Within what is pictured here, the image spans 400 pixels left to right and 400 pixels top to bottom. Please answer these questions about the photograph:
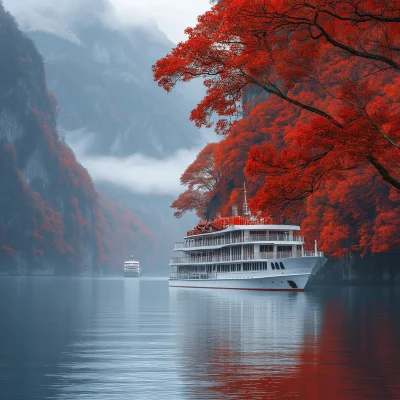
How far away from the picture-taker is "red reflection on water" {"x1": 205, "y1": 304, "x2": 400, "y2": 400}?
1551 cm

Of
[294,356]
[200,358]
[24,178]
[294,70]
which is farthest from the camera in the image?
[24,178]

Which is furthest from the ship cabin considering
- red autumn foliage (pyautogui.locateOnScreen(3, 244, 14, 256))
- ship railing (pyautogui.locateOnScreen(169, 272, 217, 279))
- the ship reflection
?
red autumn foliage (pyautogui.locateOnScreen(3, 244, 14, 256))

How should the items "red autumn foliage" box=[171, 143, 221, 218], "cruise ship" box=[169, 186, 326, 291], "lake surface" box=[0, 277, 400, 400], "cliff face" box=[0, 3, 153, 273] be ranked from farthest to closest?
"cliff face" box=[0, 3, 153, 273] < "red autumn foliage" box=[171, 143, 221, 218] < "cruise ship" box=[169, 186, 326, 291] < "lake surface" box=[0, 277, 400, 400]

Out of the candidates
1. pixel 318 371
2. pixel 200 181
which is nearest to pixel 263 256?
pixel 200 181

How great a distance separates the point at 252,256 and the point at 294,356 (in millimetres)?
60612

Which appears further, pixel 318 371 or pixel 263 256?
pixel 263 256

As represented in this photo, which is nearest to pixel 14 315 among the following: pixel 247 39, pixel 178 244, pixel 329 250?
pixel 247 39

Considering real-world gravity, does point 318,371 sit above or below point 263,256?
below

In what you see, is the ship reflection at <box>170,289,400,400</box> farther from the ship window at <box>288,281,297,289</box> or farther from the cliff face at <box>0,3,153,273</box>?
the cliff face at <box>0,3,153,273</box>

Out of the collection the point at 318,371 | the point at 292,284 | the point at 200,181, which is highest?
the point at 200,181

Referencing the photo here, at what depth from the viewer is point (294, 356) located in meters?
21.3

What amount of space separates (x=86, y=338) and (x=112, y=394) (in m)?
11.6

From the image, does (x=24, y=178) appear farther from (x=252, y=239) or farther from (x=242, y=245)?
(x=252, y=239)

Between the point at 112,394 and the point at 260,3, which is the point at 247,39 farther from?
the point at 112,394
